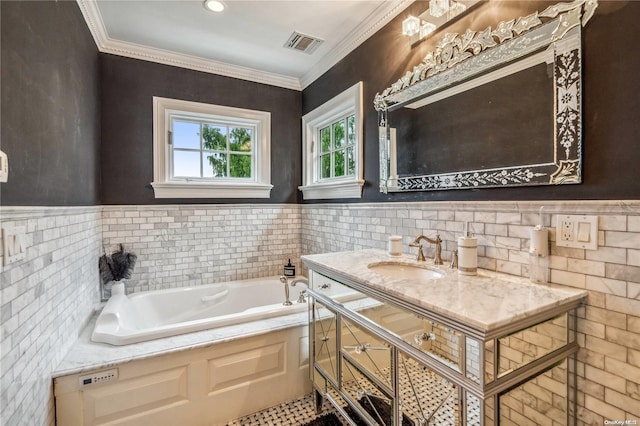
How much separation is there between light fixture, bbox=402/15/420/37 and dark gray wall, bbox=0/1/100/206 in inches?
70.6

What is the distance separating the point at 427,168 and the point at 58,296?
208 cm

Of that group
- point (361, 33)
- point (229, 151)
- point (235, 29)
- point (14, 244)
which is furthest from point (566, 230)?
point (229, 151)

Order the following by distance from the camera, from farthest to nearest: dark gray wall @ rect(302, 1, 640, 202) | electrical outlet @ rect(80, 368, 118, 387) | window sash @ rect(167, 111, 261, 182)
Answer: window sash @ rect(167, 111, 261, 182) → electrical outlet @ rect(80, 368, 118, 387) → dark gray wall @ rect(302, 1, 640, 202)

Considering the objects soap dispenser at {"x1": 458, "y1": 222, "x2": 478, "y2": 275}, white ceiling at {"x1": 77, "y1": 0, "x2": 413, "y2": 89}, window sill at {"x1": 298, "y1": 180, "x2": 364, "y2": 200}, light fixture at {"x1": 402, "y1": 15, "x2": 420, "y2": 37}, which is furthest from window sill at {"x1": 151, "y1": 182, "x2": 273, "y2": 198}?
soap dispenser at {"x1": 458, "y1": 222, "x2": 478, "y2": 275}

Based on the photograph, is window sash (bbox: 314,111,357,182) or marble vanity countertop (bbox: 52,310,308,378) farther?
window sash (bbox: 314,111,357,182)

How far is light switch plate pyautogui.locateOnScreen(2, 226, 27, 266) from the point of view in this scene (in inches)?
39.9

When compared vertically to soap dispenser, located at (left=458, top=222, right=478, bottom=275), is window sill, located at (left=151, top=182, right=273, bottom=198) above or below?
above

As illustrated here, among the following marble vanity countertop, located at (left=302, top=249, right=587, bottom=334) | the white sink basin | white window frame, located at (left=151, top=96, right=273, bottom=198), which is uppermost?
white window frame, located at (left=151, top=96, right=273, bottom=198)

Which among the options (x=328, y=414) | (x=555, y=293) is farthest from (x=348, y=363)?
(x=555, y=293)

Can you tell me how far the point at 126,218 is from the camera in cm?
254

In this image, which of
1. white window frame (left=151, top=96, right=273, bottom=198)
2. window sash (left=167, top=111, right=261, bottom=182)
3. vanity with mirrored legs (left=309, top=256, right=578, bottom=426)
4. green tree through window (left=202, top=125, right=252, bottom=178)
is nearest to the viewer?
vanity with mirrored legs (left=309, top=256, right=578, bottom=426)

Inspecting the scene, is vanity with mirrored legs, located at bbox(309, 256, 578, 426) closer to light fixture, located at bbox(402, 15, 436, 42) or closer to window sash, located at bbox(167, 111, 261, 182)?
light fixture, located at bbox(402, 15, 436, 42)

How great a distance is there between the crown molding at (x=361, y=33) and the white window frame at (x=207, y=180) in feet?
2.37

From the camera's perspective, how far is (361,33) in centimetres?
220
